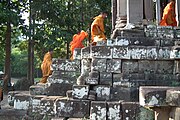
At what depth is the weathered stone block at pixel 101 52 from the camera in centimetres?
563

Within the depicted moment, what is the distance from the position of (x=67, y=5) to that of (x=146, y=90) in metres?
17.4

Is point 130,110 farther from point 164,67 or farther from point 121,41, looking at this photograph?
point 121,41

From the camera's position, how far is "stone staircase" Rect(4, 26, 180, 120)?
209 inches

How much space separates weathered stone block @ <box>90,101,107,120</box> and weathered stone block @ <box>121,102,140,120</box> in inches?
14.0

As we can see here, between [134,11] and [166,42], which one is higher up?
[134,11]

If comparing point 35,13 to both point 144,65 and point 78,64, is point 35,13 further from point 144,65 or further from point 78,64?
point 144,65

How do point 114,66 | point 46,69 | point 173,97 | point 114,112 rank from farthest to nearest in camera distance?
point 46,69 < point 114,66 < point 114,112 < point 173,97

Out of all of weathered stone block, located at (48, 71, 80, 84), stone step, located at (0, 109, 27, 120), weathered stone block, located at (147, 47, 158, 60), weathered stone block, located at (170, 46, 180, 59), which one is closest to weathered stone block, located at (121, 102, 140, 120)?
weathered stone block, located at (147, 47, 158, 60)

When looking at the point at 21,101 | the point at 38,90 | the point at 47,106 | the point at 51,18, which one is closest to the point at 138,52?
the point at 47,106

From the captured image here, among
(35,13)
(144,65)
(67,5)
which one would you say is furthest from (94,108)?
(67,5)

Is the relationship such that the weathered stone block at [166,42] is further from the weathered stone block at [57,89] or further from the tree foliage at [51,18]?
the tree foliage at [51,18]

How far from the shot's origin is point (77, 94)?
17.7 ft

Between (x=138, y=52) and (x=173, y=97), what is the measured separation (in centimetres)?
272

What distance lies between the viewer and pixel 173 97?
2.88 m
